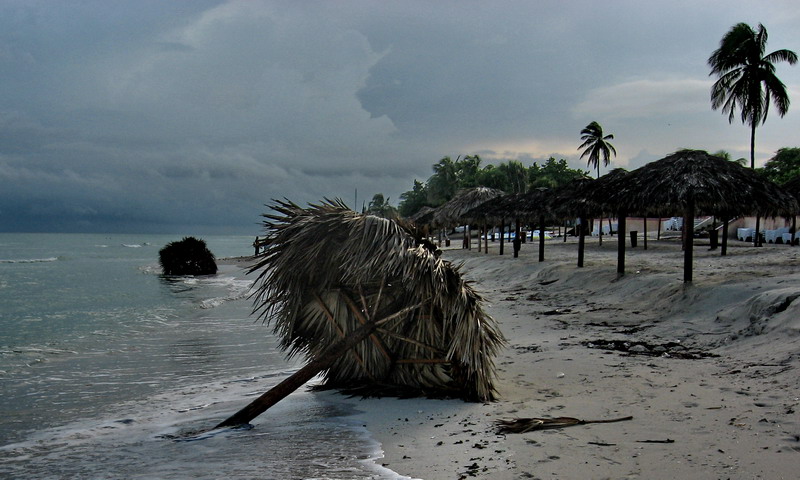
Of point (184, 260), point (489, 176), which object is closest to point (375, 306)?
point (184, 260)

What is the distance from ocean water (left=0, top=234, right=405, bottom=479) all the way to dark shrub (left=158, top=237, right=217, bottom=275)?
1968 centimetres

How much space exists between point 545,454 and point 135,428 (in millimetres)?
4186

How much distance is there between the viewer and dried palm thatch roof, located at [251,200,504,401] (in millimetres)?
5266

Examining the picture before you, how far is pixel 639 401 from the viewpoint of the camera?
4.94m

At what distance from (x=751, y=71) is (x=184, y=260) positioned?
3510 cm

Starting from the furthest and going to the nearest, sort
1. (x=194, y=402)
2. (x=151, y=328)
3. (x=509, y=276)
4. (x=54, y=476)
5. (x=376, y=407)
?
1. (x=509, y=276)
2. (x=151, y=328)
3. (x=194, y=402)
4. (x=376, y=407)
5. (x=54, y=476)

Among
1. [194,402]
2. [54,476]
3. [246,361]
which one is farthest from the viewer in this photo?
[246,361]

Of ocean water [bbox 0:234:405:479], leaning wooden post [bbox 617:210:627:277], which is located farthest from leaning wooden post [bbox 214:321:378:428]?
leaning wooden post [bbox 617:210:627:277]

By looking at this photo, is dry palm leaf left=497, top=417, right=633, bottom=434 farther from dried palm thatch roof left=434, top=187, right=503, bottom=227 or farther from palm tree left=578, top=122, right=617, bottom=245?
palm tree left=578, top=122, right=617, bottom=245

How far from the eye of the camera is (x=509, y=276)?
19.1m

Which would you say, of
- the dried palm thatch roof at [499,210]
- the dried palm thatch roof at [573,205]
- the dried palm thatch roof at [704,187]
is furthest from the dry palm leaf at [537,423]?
the dried palm thatch roof at [499,210]

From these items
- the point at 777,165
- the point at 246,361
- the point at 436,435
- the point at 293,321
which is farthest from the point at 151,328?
the point at 777,165

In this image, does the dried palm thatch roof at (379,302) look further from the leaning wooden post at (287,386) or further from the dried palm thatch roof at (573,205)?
the dried palm thatch roof at (573,205)

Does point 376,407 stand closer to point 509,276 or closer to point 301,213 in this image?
point 301,213
